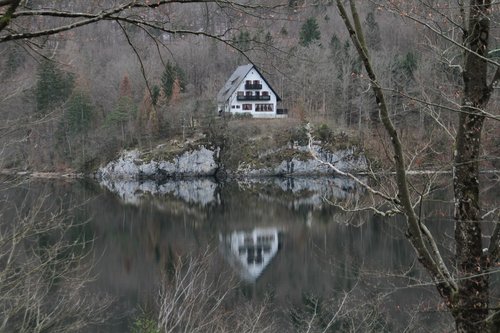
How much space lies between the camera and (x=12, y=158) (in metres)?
7.78

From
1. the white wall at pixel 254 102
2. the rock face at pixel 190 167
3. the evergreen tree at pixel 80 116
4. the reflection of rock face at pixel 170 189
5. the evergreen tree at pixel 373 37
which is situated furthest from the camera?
the evergreen tree at pixel 373 37

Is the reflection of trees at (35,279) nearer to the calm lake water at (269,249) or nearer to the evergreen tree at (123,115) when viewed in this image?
the calm lake water at (269,249)

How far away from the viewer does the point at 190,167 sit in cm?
4988

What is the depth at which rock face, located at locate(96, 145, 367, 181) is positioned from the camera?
4828cm

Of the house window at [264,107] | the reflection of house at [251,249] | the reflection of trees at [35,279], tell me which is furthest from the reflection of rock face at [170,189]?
the reflection of trees at [35,279]

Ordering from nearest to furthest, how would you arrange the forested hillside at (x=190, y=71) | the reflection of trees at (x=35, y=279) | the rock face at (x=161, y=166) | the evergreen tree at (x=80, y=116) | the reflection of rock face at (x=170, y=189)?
the forested hillside at (x=190, y=71), the reflection of trees at (x=35, y=279), the reflection of rock face at (x=170, y=189), the rock face at (x=161, y=166), the evergreen tree at (x=80, y=116)

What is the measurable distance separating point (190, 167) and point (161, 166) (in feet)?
9.66

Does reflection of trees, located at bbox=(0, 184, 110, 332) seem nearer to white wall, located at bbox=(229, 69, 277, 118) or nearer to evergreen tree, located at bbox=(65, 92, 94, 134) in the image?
evergreen tree, located at bbox=(65, 92, 94, 134)

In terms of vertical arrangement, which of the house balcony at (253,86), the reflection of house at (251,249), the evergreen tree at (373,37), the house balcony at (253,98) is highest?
the evergreen tree at (373,37)

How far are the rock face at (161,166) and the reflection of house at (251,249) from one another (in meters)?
24.5

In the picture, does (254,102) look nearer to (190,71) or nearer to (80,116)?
(190,71)

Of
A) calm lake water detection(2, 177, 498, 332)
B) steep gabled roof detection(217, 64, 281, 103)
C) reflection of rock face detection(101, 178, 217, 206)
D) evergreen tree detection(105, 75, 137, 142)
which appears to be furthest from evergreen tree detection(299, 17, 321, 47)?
evergreen tree detection(105, 75, 137, 142)

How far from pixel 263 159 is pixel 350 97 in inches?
443

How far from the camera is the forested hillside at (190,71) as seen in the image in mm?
2736
